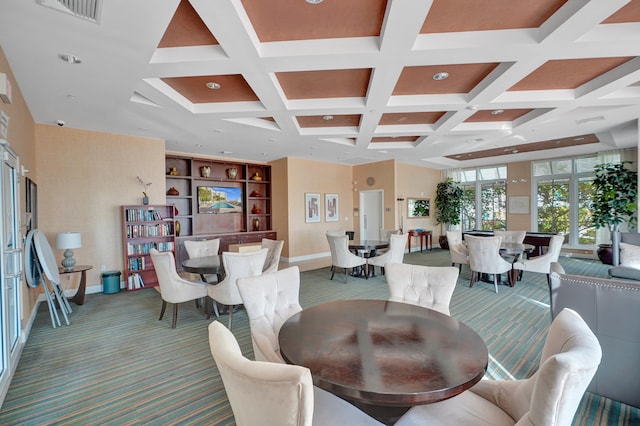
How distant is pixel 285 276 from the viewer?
2.25 m

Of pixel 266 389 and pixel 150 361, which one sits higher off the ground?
pixel 266 389

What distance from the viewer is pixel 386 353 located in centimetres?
140

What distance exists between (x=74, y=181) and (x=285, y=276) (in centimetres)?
508

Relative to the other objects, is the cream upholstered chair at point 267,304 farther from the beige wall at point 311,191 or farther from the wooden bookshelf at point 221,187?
the beige wall at point 311,191

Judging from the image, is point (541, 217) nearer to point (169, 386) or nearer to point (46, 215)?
point (169, 386)

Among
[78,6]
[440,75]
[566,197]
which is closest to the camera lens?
[78,6]

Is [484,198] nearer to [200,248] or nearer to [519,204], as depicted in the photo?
[519,204]

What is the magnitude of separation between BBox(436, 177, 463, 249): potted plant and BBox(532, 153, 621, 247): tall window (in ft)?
7.31

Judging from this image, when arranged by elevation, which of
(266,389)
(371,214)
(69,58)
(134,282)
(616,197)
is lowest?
(134,282)

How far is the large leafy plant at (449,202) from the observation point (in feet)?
32.8

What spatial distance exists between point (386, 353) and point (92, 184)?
6.04 metres

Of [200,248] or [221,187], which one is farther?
[221,187]

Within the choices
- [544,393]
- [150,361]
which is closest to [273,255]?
[150,361]

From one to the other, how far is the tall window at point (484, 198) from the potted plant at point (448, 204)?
43 cm
